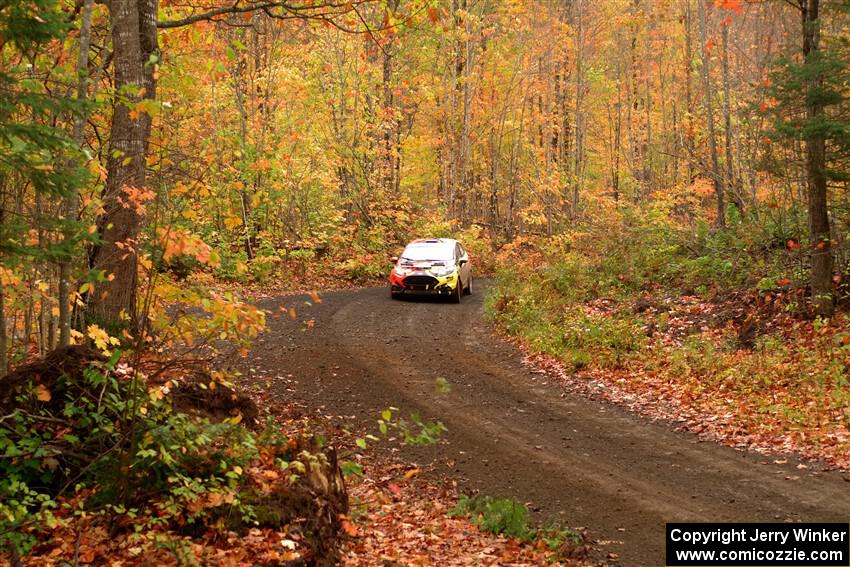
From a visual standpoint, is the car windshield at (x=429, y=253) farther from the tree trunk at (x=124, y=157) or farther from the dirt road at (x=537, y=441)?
the tree trunk at (x=124, y=157)

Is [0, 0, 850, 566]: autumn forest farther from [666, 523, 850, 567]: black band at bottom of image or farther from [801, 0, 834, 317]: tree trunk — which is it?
[666, 523, 850, 567]: black band at bottom of image

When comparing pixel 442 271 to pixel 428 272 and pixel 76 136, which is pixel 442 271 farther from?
pixel 76 136

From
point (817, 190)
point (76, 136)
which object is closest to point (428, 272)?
point (817, 190)

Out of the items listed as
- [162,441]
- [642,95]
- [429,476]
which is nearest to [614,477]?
[429,476]

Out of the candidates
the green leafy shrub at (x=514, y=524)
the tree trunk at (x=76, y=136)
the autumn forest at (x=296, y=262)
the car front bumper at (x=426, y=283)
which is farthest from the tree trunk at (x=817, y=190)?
the tree trunk at (x=76, y=136)

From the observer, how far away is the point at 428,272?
19125mm

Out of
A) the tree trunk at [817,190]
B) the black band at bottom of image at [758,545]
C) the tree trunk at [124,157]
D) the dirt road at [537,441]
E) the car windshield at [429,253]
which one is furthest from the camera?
the car windshield at [429,253]

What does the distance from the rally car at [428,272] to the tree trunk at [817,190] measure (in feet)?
31.5

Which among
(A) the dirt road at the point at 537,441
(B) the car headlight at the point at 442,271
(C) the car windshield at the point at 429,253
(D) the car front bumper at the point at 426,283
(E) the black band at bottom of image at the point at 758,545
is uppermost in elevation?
(C) the car windshield at the point at 429,253

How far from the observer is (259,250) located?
23.0 meters

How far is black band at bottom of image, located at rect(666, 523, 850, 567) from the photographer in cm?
567

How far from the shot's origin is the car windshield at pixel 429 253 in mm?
19438

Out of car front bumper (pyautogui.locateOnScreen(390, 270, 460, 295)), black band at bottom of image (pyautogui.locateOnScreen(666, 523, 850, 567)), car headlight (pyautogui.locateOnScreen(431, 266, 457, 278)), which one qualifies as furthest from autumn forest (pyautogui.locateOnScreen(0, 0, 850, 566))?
car headlight (pyautogui.locateOnScreen(431, 266, 457, 278))

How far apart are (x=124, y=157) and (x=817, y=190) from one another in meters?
11.7
